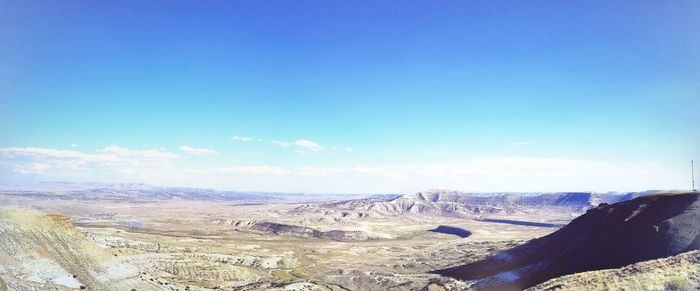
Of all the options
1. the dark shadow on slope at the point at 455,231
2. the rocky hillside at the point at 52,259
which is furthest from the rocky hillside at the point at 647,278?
the dark shadow on slope at the point at 455,231

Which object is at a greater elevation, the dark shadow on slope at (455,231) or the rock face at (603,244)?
the rock face at (603,244)

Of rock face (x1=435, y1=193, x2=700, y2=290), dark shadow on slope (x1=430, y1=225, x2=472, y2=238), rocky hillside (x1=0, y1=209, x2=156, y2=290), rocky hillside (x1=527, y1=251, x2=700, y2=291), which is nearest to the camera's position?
rocky hillside (x1=527, y1=251, x2=700, y2=291)

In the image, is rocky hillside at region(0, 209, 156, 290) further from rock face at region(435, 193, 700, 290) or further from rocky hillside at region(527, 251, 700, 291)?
rock face at region(435, 193, 700, 290)

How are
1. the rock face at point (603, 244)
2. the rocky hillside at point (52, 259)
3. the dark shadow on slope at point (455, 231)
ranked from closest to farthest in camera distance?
the rocky hillside at point (52, 259) < the rock face at point (603, 244) < the dark shadow on slope at point (455, 231)

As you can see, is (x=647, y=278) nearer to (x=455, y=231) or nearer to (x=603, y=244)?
(x=603, y=244)

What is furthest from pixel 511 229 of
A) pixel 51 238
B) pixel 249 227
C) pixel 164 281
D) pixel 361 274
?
pixel 51 238

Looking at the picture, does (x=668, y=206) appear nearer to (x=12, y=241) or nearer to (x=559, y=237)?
(x=559, y=237)

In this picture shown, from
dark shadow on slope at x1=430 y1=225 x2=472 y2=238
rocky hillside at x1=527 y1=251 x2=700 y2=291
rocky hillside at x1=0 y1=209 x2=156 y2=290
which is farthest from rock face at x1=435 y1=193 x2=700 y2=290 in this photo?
dark shadow on slope at x1=430 y1=225 x2=472 y2=238

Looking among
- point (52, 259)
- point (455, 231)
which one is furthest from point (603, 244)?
point (455, 231)

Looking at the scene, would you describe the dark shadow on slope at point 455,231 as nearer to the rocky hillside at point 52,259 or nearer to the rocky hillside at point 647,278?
the rocky hillside at point 647,278
